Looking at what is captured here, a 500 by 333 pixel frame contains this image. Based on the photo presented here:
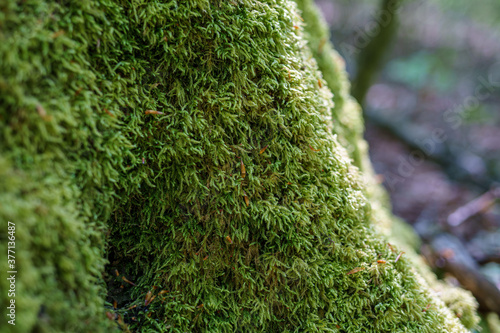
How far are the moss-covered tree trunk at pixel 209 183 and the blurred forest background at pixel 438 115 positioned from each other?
2475mm

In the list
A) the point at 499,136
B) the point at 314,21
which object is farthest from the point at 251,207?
the point at 499,136

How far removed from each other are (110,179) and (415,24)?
16018mm

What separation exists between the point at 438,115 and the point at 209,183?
11.1m

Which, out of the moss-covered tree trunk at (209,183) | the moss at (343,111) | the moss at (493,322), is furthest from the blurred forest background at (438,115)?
the moss-covered tree trunk at (209,183)

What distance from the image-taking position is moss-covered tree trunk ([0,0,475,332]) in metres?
1.35

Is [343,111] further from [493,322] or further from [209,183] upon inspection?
[493,322]

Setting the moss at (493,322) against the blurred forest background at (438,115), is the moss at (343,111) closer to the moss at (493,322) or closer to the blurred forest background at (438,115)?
the moss at (493,322)

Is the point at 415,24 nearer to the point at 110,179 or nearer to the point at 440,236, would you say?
the point at 440,236

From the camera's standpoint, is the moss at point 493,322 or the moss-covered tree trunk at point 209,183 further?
the moss at point 493,322

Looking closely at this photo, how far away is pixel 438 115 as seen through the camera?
34.3 feet

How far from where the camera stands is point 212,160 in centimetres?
161

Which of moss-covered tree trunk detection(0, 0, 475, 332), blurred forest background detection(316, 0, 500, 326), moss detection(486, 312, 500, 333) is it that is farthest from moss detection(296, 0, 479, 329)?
blurred forest background detection(316, 0, 500, 326)

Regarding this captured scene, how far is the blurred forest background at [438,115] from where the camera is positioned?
15.3ft

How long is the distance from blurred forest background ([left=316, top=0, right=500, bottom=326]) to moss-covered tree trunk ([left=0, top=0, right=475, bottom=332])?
2.48m
